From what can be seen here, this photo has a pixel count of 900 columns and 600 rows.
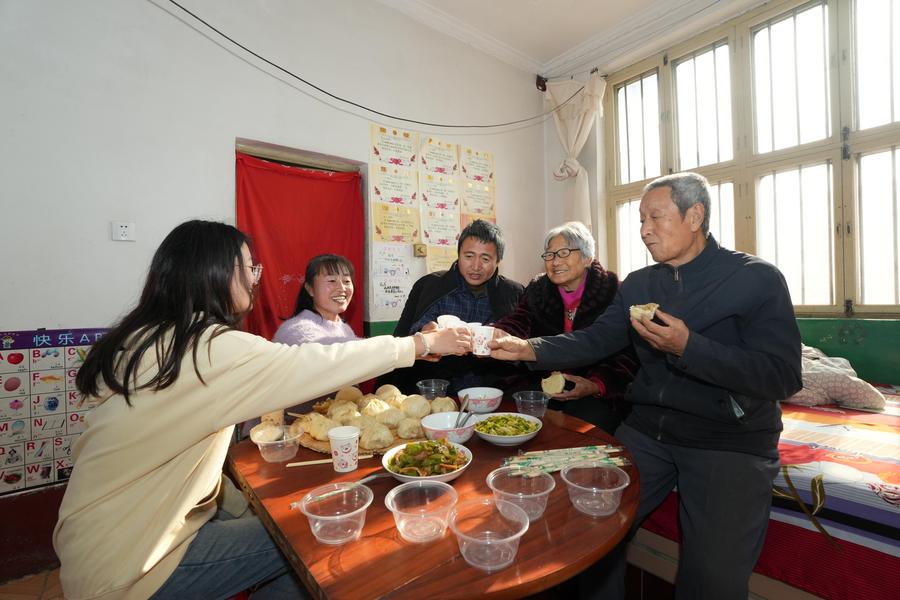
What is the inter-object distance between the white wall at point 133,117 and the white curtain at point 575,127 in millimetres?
2316

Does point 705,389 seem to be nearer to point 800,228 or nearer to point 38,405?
point 800,228

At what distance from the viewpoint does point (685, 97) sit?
4.70 metres

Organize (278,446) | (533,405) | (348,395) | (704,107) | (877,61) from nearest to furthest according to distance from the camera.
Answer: (278,446), (533,405), (348,395), (877,61), (704,107)

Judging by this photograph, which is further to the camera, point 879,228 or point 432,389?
point 879,228

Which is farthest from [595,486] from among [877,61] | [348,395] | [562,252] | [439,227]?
[877,61]

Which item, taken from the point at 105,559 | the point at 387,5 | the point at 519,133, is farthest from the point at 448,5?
the point at 105,559

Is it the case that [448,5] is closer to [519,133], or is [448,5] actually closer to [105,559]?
[519,133]

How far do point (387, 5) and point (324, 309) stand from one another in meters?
3.22

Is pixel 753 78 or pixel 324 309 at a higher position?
pixel 753 78

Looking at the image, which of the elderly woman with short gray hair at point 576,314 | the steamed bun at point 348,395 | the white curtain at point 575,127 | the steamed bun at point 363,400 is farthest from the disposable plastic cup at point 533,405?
the white curtain at point 575,127

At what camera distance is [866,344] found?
3.26 meters

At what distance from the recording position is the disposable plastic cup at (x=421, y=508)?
102 cm

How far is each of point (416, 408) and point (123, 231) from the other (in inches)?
98.3

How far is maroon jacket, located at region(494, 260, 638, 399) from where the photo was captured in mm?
2453
